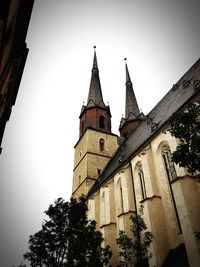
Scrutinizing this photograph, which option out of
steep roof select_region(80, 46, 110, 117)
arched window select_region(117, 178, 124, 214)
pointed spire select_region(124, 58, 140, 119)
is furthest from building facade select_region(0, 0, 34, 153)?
pointed spire select_region(124, 58, 140, 119)

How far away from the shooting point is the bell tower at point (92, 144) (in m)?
27.7

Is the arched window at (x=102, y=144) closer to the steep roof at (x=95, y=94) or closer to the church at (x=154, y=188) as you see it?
the church at (x=154, y=188)

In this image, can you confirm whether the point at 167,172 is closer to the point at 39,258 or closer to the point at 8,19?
the point at 39,258

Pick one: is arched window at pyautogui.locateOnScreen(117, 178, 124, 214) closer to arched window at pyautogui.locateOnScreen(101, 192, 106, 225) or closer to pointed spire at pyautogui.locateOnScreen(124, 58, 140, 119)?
arched window at pyautogui.locateOnScreen(101, 192, 106, 225)

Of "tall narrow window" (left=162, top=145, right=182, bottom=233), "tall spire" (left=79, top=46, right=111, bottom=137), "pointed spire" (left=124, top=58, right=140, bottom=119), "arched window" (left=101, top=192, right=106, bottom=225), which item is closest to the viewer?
"tall narrow window" (left=162, top=145, right=182, bottom=233)

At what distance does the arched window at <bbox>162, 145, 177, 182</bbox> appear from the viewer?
1435 cm

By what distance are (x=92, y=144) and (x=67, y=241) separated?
1695 centimetres

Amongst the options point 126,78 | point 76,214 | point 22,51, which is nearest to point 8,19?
point 22,51

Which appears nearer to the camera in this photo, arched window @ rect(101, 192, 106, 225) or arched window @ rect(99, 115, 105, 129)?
arched window @ rect(101, 192, 106, 225)

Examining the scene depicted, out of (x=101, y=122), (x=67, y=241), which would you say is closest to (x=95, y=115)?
(x=101, y=122)

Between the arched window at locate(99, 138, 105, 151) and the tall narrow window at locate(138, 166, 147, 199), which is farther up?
the arched window at locate(99, 138, 105, 151)

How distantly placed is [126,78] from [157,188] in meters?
30.7

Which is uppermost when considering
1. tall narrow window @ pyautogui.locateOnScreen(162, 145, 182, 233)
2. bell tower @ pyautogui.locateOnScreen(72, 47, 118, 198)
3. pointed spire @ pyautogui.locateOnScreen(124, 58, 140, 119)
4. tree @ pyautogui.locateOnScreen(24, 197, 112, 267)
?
pointed spire @ pyautogui.locateOnScreen(124, 58, 140, 119)

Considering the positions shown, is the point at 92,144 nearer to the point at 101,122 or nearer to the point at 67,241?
the point at 101,122
